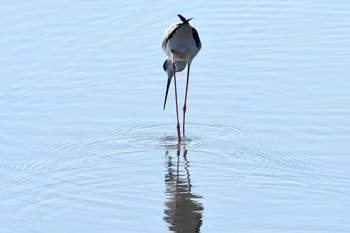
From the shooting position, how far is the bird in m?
11.0

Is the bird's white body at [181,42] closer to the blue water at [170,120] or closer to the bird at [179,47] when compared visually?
the bird at [179,47]

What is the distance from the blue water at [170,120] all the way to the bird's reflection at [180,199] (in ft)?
0.06

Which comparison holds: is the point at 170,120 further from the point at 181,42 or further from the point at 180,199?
the point at 180,199

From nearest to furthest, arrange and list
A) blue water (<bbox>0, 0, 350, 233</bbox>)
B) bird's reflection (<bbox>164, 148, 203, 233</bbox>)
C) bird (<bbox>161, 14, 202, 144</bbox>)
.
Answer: bird's reflection (<bbox>164, 148, 203, 233</bbox>) → blue water (<bbox>0, 0, 350, 233</bbox>) → bird (<bbox>161, 14, 202, 144</bbox>)

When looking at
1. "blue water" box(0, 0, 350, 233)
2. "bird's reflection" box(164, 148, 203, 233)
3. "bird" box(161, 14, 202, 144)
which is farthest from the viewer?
"bird" box(161, 14, 202, 144)

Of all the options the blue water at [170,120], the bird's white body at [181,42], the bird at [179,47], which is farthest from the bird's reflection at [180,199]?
the bird's white body at [181,42]

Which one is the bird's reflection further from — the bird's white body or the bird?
the bird's white body

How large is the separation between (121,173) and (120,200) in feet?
2.43

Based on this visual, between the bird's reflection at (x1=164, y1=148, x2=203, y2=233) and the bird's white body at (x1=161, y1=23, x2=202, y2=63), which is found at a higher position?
the bird's white body at (x1=161, y1=23, x2=202, y2=63)

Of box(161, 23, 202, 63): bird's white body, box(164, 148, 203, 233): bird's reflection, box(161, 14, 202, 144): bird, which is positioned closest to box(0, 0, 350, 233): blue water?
box(164, 148, 203, 233): bird's reflection

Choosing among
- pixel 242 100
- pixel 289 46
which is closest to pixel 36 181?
→ pixel 242 100

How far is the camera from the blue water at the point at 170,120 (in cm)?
845

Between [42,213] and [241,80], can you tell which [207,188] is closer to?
[42,213]

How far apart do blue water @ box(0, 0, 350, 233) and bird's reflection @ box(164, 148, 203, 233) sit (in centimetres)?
2
